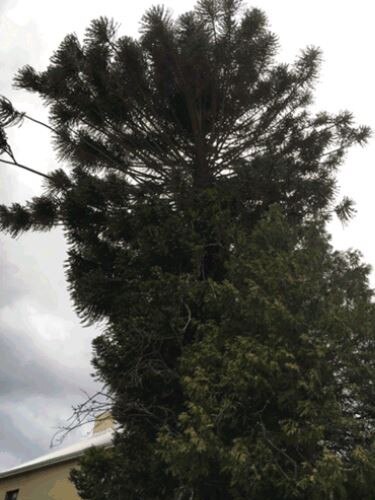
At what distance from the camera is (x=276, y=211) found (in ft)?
25.2

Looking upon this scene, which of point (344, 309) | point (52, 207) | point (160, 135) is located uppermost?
point (160, 135)

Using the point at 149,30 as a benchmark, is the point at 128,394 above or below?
below

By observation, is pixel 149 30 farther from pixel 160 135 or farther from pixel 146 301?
pixel 146 301

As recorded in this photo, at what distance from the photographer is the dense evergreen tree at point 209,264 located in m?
5.45

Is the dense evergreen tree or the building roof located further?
the building roof

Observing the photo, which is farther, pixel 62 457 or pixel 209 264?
pixel 62 457

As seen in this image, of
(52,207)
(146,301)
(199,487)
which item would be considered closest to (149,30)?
(52,207)

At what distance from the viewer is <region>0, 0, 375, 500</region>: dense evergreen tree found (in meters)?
5.45

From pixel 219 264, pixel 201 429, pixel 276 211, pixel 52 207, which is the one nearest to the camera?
pixel 201 429

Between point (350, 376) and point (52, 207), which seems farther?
point (52, 207)

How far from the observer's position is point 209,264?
834 centimetres

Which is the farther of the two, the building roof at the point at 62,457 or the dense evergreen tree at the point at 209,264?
the building roof at the point at 62,457

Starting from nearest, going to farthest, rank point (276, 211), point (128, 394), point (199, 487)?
point (199, 487) < point (128, 394) < point (276, 211)

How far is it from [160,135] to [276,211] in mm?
3769
